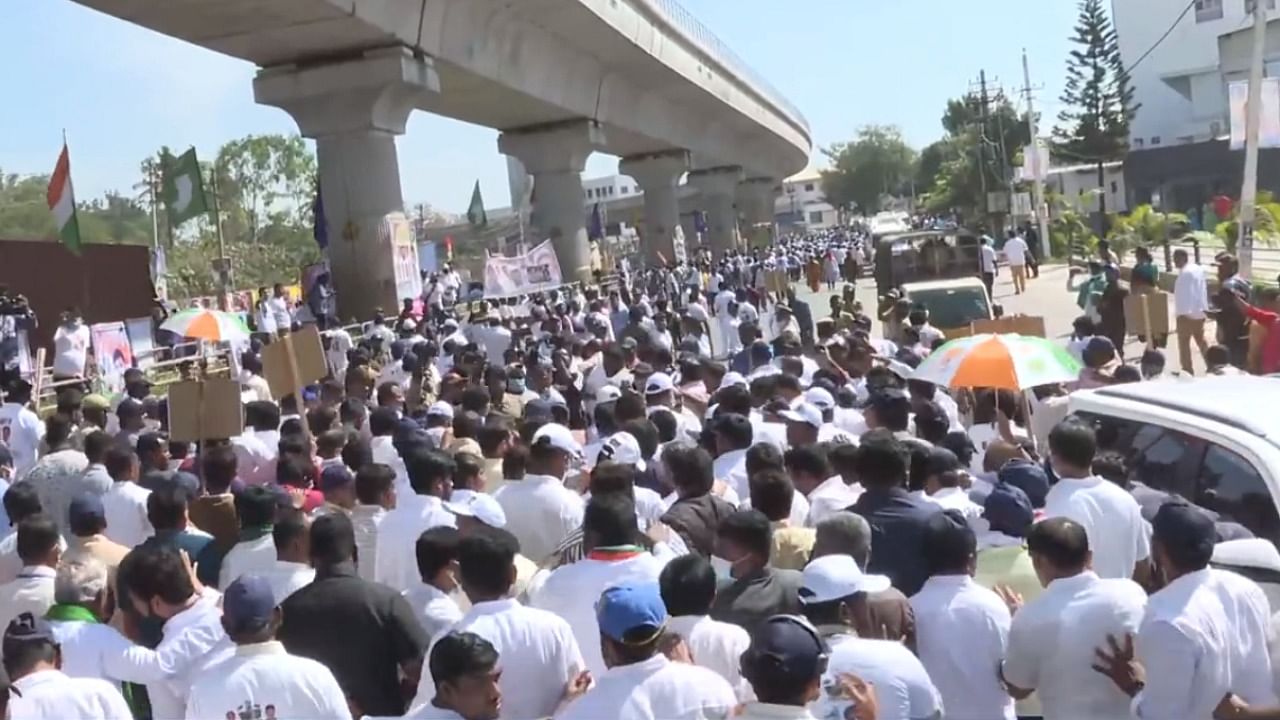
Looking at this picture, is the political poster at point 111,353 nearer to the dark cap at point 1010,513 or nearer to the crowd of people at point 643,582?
the crowd of people at point 643,582

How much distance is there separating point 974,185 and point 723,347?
7728 cm

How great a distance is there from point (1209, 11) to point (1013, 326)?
8558 centimetres

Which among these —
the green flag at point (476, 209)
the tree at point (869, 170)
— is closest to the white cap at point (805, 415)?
the green flag at point (476, 209)

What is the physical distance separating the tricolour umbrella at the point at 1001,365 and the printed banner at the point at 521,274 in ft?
44.5

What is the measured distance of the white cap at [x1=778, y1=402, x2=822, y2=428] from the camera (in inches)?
305

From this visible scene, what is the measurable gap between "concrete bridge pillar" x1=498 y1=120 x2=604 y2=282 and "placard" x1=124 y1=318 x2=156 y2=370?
1542cm

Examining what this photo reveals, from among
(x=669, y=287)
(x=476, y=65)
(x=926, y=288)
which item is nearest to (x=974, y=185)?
(x=669, y=287)

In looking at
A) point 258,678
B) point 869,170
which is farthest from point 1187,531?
point 869,170

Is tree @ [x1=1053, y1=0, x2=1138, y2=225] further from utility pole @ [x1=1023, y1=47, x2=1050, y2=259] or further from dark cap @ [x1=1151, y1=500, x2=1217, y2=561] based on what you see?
dark cap @ [x1=1151, y1=500, x2=1217, y2=561]

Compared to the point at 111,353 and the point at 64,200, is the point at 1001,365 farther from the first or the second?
the point at 64,200

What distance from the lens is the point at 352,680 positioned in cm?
481

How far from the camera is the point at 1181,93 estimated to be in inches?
3568

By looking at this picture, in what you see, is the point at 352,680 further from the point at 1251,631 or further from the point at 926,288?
the point at 926,288

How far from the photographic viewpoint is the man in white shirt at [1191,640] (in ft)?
13.4
